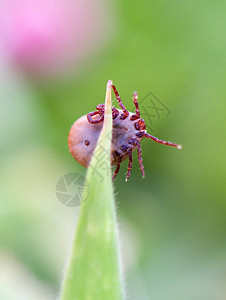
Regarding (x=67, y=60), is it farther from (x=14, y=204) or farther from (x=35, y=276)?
(x=35, y=276)

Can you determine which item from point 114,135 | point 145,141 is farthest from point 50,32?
point 114,135

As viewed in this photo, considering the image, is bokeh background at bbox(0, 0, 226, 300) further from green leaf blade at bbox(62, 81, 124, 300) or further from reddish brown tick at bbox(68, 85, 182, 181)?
green leaf blade at bbox(62, 81, 124, 300)

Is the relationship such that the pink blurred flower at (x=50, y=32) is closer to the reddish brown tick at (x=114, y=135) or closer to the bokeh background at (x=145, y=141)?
the bokeh background at (x=145, y=141)

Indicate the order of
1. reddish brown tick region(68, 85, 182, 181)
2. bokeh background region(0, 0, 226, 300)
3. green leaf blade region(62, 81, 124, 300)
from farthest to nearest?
bokeh background region(0, 0, 226, 300), reddish brown tick region(68, 85, 182, 181), green leaf blade region(62, 81, 124, 300)

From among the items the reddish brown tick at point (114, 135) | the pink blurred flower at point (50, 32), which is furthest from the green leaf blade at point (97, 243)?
the pink blurred flower at point (50, 32)

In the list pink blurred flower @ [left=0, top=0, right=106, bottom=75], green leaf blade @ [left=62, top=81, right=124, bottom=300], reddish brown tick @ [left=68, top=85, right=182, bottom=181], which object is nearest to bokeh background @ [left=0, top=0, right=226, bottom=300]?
pink blurred flower @ [left=0, top=0, right=106, bottom=75]

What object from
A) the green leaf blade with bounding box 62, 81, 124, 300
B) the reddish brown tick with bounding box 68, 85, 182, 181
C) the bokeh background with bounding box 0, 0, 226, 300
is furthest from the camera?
the bokeh background with bounding box 0, 0, 226, 300

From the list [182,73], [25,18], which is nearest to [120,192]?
[182,73]
